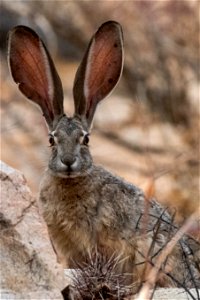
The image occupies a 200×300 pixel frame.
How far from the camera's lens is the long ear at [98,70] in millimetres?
5922

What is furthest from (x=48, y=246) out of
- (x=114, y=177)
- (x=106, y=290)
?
(x=114, y=177)

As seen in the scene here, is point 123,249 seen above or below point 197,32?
below

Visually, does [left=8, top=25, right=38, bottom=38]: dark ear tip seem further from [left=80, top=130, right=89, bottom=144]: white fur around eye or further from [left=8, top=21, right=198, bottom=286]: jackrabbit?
[left=80, top=130, right=89, bottom=144]: white fur around eye

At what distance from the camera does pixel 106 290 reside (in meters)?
4.74

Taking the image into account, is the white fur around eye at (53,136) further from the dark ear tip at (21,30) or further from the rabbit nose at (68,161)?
the dark ear tip at (21,30)

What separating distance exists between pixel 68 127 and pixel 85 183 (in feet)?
0.87

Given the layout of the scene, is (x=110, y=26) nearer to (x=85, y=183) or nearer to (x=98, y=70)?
(x=98, y=70)

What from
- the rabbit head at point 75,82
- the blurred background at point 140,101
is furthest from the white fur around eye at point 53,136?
the blurred background at point 140,101

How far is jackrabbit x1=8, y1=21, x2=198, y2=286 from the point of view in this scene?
18.1ft

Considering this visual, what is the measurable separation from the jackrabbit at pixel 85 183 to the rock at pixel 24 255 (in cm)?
91

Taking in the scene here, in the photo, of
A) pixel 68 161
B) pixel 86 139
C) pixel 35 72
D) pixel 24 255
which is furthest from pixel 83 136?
pixel 24 255

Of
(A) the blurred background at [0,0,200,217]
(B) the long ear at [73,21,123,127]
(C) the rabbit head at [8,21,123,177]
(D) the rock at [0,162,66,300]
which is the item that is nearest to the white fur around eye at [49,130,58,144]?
(C) the rabbit head at [8,21,123,177]

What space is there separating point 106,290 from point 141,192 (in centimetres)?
124

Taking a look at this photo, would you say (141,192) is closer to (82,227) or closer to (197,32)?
A: (82,227)
